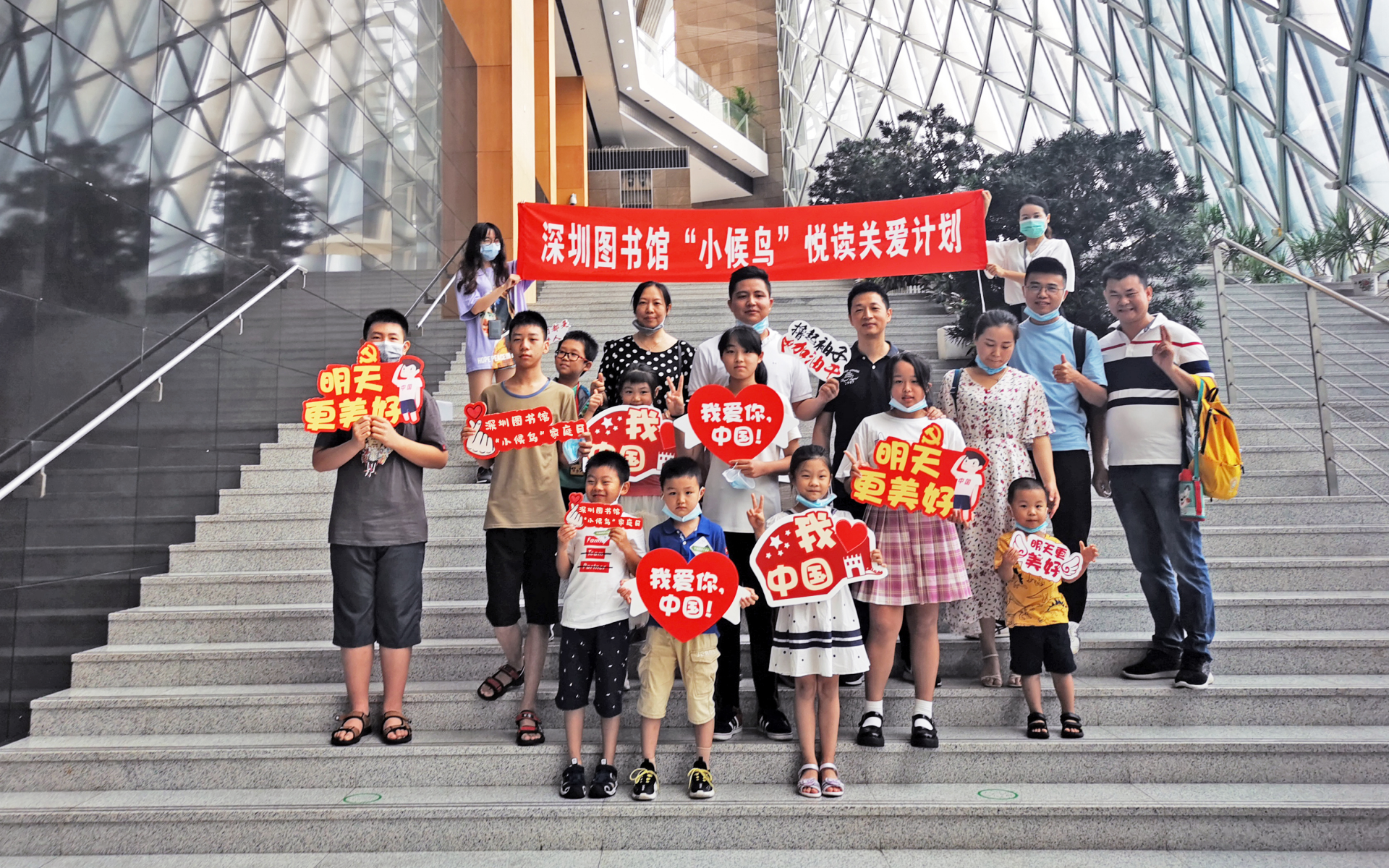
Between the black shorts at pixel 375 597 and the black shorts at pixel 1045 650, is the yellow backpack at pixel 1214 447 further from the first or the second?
the black shorts at pixel 375 597

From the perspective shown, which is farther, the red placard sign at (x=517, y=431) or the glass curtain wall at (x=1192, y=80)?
the glass curtain wall at (x=1192, y=80)

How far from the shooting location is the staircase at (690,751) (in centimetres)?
273

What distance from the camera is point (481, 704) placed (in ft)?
10.8

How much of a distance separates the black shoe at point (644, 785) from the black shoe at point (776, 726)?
1.66 feet

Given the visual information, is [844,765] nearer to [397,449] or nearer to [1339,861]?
[1339,861]

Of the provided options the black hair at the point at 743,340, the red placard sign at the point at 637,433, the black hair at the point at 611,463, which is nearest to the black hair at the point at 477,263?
the red placard sign at the point at 637,433

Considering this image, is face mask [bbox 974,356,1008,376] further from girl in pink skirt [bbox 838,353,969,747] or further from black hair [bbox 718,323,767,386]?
black hair [bbox 718,323,767,386]

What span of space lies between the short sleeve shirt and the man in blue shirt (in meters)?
2.61

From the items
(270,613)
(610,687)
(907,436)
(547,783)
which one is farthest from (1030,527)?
(270,613)

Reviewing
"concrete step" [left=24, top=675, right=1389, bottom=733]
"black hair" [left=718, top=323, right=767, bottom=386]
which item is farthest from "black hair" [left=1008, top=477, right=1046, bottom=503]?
"black hair" [left=718, top=323, right=767, bottom=386]

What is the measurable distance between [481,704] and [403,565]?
0.64 metres

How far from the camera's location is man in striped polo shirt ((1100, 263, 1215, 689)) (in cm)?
327

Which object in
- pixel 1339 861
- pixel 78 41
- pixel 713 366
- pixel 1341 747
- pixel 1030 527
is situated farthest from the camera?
pixel 78 41

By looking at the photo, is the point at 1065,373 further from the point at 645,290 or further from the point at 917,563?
the point at 645,290
